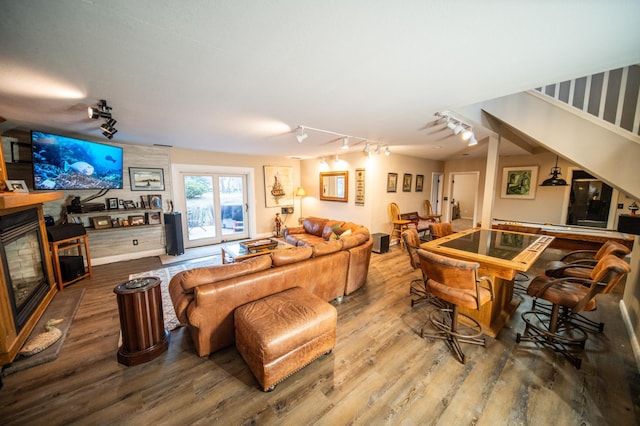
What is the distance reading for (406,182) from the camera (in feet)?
20.4

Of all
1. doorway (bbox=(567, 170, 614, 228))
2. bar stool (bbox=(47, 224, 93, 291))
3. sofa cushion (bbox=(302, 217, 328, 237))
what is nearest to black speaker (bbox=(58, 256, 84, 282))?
bar stool (bbox=(47, 224, 93, 291))

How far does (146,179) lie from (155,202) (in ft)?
1.73

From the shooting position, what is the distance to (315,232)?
550 cm

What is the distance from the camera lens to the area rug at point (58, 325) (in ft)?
6.17

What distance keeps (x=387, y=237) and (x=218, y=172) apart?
4692 millimetres

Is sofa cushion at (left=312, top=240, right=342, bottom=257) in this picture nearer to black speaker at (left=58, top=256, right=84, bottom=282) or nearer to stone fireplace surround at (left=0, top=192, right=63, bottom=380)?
stone fireplace surround at (left=0, top=192, right=63, bottom=380)

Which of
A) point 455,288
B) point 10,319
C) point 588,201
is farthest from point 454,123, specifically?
point 10,319

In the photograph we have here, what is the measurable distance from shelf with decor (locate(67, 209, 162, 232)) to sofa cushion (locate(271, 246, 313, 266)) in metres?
4.12

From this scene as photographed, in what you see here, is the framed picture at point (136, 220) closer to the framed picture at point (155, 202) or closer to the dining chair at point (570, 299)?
the framed picture at point (155, 202)

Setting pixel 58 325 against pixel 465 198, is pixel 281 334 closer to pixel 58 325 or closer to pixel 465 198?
pixel 58 325

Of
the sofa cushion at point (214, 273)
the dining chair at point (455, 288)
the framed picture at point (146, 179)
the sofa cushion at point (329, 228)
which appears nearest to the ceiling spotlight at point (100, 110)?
the sofa cushion at point (214, 273)

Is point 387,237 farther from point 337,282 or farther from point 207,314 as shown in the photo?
point 207,314

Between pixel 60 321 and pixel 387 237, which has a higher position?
pixel 387 237

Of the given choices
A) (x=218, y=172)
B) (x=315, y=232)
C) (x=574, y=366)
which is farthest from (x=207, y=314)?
(x=218, y=172)
